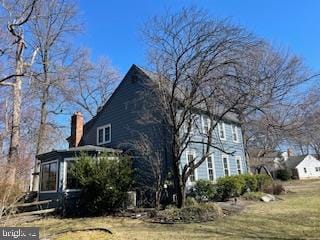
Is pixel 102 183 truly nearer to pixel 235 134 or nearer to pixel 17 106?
pixel 17 106

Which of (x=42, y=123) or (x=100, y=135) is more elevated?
(x=42, y=123)

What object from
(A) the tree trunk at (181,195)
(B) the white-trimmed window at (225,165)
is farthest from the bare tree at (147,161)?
(B) the white-trimmed window at (225,165)

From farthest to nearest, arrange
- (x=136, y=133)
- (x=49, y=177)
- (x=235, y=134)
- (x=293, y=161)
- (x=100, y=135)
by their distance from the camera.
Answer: (x=293, y=161) → (x=235, y=134) → (x=100, y=135) → (x=136, y=133) → (x=49, y=177)

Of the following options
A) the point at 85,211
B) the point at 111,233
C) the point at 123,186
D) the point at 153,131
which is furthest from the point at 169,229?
the point at 153,131

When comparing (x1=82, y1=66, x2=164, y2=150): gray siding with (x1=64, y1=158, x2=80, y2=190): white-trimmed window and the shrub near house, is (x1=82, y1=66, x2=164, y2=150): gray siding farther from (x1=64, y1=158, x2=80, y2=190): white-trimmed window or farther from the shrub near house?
(x1=64, y1=158, x2=80, y2=190): white-trimmed window

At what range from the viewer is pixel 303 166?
5466 cm

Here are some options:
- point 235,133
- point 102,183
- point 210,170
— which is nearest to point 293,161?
point 235,133

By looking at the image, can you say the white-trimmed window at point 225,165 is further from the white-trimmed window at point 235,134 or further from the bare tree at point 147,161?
the bare tree at point 147,161

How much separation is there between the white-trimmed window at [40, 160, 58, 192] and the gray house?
0.17 m

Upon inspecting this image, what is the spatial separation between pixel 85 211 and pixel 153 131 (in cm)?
594

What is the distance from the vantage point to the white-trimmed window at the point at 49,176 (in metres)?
16.8

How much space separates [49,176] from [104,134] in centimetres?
511

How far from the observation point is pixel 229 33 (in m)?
11.9

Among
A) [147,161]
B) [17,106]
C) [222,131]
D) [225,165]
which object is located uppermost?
[17,106]
